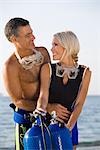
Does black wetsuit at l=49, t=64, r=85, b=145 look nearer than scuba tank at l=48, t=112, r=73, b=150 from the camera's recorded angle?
No

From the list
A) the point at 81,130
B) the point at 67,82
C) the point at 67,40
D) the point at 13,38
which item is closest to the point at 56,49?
the point at 67,40

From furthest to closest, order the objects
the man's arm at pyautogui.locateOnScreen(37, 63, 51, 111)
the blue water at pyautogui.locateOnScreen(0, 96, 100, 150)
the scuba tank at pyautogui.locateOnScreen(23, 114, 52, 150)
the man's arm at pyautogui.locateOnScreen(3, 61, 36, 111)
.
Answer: the blue water at pyautogui.locateOnScreen(0, 96, 100, 150) < the man's arm at pyautogui.locateOnScreen(3, 61, 36, 111) < the man's arm at pyautogui.locateOnScreen(37, 63, 51, 111) < the scuba tank at pyautogui.locateOnScreen(23, 114, 52, 150)

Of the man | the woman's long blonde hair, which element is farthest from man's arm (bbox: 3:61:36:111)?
the woman's long blonde hair

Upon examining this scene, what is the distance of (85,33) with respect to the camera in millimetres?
4918

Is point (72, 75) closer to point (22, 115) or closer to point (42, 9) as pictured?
point (22, 115)

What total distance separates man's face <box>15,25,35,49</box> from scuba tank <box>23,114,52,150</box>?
0.52 m

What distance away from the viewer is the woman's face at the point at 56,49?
2.03 metres

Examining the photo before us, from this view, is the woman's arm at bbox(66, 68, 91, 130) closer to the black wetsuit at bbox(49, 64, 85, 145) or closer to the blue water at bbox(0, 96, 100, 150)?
the black wetsuit at bbox(49, 64, 85, 145)

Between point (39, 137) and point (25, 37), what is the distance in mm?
651

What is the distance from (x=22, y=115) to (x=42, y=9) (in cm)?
241

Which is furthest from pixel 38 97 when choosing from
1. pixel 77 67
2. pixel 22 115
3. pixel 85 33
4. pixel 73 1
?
pixel 85 33

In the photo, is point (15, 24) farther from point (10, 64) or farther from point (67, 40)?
point (67, 40)

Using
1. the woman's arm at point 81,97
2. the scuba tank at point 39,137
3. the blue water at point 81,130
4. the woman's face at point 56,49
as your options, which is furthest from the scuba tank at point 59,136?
the blue water at point 81,130

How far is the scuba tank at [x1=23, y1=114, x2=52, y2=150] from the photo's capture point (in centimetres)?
184
